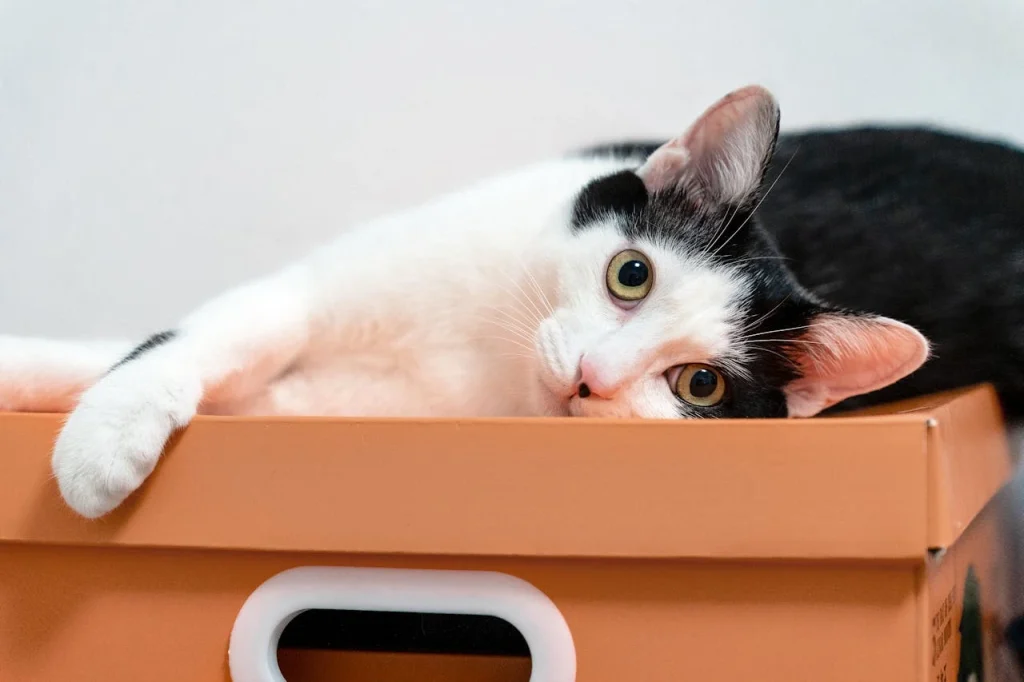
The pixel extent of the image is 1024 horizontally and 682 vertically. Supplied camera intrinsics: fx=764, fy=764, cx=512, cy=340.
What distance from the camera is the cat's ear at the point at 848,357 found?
2.43 feet

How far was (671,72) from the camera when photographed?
1416 mm

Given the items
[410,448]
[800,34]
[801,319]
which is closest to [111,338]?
[410,448]

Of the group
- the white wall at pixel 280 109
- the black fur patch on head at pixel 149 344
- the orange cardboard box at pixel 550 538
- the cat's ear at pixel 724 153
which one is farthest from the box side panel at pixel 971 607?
the white wall at pixel 280 109

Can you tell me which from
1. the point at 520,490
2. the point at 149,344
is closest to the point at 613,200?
the point at 520,490

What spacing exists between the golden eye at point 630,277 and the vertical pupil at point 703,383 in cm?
10

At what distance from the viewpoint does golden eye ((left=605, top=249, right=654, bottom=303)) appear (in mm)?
808

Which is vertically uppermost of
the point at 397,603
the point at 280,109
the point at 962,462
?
the point at 280,109

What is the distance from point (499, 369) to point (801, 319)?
0.34 meters

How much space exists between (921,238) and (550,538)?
77 cm

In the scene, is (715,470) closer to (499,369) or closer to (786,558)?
(786,558)

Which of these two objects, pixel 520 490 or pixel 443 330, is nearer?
pixel 520 490

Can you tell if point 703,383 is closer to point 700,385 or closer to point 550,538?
point 700,385

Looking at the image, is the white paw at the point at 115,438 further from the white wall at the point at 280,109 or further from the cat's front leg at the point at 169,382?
the white wall at the point at 280,109

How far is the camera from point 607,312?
2.60 ft
